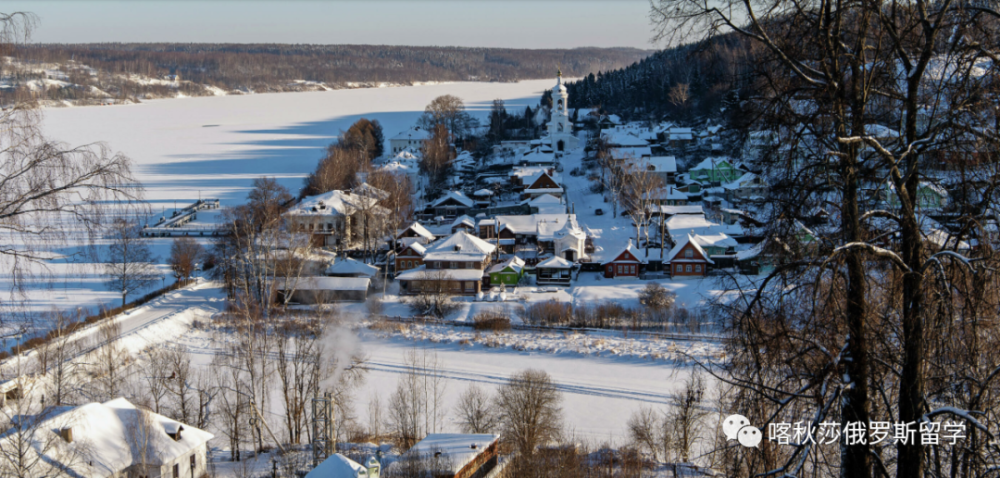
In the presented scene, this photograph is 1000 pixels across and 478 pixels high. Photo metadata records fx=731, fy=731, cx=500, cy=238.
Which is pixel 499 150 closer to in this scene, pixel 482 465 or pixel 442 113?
pixel 442 113

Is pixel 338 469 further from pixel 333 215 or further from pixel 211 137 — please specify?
pixel 211 137

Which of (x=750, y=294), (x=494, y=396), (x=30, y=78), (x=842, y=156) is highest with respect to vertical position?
(x=30, y=78)

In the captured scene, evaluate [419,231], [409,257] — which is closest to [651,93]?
[419,231]

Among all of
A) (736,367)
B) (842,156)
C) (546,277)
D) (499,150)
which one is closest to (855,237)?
(842,156)

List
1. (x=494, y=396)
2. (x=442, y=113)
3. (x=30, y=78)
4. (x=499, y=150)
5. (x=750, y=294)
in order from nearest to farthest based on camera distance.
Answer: (x=750, y=294), (x=30, y=78), (x=494, y=396), (x=499, y=150), (x=442, y=113)

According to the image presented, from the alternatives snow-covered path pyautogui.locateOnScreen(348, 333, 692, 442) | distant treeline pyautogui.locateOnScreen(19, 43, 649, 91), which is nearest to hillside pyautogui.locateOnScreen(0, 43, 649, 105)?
distant treeline pyautogui.locateOnScreen(19, 43, 649, 91)

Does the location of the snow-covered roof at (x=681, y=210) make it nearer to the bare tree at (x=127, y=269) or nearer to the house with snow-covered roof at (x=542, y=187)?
the house with snow-covered roof at (x=542, y=187)
